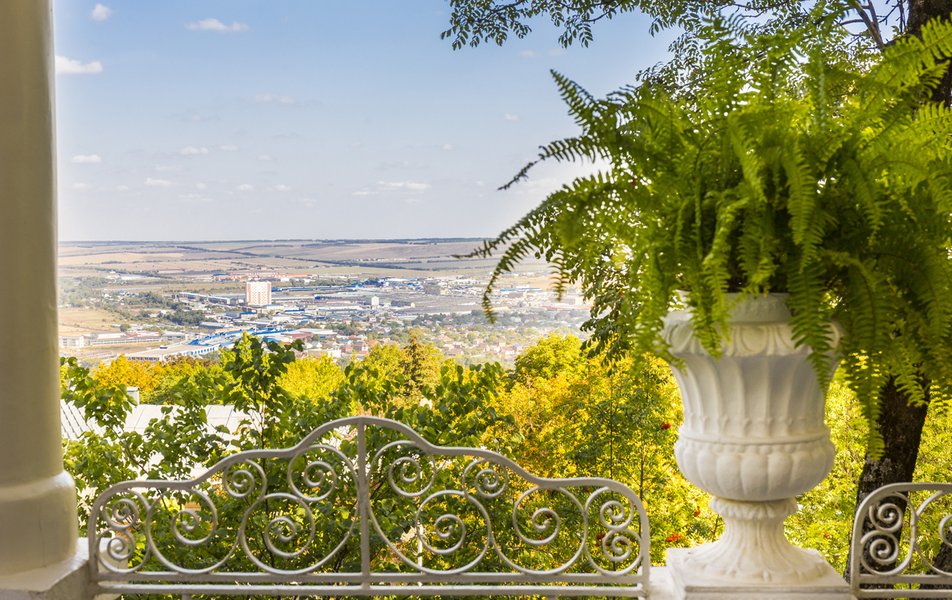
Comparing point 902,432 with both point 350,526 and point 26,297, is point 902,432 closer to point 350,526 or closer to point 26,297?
point 350,526

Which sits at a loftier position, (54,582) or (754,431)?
(754,431)

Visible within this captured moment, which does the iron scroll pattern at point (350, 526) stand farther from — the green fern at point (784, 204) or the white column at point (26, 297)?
the green fern at point (784, 204)

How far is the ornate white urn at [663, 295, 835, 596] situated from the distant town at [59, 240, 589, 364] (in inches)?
117

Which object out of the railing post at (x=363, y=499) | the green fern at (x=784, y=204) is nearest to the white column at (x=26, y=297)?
the railing post at (x=363, y=499)

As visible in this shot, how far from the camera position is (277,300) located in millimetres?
5098

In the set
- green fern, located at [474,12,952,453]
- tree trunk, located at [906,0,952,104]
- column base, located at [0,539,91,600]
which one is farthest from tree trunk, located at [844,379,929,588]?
column base, located at [0,539,91,600]

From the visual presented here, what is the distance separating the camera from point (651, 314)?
4.55 ft

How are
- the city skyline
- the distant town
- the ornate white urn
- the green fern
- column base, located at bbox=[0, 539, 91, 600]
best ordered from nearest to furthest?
the green fern < the ornate white urn < column base, located at bbox=[0, 539, 91, 600] < the distant town < the city skyline

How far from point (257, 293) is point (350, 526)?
2589 millimetres

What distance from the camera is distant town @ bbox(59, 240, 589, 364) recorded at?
4.70 m

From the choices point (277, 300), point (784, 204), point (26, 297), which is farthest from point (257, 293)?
point (784, 204)

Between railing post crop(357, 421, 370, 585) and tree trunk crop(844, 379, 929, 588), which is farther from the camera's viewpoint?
tree trunk crop(844, 379, 929, 588)

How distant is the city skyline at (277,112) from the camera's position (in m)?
5.68

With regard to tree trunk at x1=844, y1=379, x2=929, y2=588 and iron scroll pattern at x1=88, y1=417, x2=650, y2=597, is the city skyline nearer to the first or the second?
iron scroll pattern at x1=88, y1=417, x2=650, y2=597
